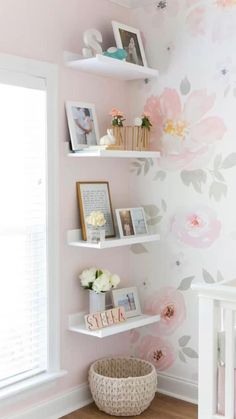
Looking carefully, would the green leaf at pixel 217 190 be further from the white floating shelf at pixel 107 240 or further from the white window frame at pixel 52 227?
the white window frame at pixel 52 227

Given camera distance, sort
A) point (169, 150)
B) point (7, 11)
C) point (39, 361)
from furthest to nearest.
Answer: point (169, 150)
point (39, 361)
point (7, 11)

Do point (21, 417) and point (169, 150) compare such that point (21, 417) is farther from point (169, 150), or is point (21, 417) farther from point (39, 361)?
point (169, 150)

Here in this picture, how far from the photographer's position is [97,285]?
3.00 metres

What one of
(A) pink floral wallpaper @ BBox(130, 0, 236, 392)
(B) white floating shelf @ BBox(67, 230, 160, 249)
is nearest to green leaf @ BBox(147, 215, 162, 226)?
(A) pink floral wallpaper @ BBox(130, 0, 236, 392)

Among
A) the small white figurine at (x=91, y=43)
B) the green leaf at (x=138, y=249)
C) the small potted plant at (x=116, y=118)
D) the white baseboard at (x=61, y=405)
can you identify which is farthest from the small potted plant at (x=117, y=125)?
the white baseboard at (x=61, y=405)

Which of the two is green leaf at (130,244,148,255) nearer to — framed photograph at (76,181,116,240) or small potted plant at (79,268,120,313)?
framed photograph at (76,181,116,240)

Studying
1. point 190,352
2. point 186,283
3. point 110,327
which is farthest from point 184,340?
point 110,327

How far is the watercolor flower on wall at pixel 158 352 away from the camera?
10.8 ft

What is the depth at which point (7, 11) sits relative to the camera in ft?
8.57

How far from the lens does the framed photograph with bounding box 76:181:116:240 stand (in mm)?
3049

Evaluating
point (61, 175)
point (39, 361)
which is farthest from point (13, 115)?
point (39, 361)

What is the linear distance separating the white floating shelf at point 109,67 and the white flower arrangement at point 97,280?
1099 mm

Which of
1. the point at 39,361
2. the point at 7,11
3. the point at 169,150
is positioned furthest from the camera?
the point at 169,150

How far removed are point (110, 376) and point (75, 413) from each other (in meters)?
0.32
